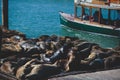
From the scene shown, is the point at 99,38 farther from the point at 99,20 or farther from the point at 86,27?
the point at 86,27

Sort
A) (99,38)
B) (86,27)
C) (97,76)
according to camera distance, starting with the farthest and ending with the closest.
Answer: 1. (86,27)
2. (99,38)
3. (97,76)

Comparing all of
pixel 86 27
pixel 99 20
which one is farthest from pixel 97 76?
pixel 86 27

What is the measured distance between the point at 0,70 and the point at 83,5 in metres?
31.7

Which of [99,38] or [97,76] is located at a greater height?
[97,76]

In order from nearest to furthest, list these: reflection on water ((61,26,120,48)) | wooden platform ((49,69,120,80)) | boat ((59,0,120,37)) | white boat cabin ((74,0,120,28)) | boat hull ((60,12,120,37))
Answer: wooden platform ((49,69,120,80)) < reflection on water ((61,26,120,48)) < boat hull ((60,12,120,37)) < boat ((59,0,120,37)) < white boat cabin ((74,0,120,28))

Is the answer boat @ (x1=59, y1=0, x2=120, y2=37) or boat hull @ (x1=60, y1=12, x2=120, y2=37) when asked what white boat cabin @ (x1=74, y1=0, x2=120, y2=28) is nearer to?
boat @ (x1=59, y1=0, x2=120, y2=37)

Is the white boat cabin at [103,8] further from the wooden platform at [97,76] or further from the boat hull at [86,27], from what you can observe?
the wooden platform at [97,76]

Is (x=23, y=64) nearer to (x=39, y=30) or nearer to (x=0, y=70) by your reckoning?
(x=0, y=70)

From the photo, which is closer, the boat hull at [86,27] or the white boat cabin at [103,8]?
the boat hull at [86,27]

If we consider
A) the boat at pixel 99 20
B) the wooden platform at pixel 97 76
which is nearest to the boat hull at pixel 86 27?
the boat at pixel 99 20

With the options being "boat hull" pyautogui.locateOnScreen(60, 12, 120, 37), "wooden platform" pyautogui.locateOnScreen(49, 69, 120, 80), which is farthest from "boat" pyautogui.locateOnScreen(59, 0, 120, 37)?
"wooden platform" pyautogui.locateOnScreen(49, 69, 120, 80)

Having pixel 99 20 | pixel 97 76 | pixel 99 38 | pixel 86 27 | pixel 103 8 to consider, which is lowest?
pixel 99 38

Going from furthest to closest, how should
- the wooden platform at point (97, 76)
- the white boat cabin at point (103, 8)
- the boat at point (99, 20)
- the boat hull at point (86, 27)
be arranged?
1. the white boat cabin at point (103, 8)
2. the boat at point (99, 20)
3. the boat hull at point (86, 27)
4. the wooden platform at point (97, 76)

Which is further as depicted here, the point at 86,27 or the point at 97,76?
the point at 86,27
